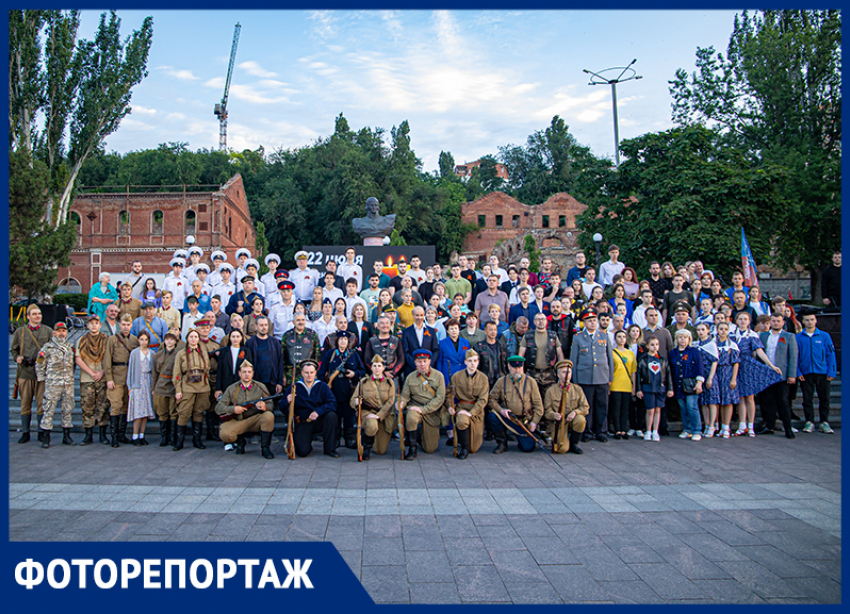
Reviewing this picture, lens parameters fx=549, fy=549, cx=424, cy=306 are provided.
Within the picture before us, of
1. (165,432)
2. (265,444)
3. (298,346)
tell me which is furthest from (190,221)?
(265,444)

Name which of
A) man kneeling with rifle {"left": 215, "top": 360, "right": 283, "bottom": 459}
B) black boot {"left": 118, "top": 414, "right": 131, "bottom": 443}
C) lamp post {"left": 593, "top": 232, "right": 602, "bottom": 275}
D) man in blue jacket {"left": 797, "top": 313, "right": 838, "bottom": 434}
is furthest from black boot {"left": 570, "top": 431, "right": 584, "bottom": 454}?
lamp post {"left": 593, "top": 232, "right": 602, "bottom": 275}

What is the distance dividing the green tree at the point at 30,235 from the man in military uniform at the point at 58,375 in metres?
10.8

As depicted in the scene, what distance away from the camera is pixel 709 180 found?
15719mm

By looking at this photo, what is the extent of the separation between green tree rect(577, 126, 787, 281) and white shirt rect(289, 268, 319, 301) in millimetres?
10731

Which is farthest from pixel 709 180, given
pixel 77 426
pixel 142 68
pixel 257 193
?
pixel 257 193

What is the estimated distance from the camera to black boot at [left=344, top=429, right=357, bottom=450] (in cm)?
784

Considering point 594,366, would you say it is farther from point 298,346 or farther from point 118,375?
point 118,375

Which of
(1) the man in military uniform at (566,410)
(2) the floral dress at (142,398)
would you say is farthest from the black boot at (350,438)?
(2) the floral dress at (142,398)

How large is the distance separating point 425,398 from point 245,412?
8.00 feet

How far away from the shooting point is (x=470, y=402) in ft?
24.5

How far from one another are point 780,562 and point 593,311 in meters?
4.66

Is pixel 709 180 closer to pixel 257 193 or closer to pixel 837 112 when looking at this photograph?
pixel 837 112

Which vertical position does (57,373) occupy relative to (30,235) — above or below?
below

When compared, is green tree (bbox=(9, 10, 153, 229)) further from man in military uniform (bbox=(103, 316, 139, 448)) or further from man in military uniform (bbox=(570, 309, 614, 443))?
man in military uniform (bbox=(570, 309, 614, 443))
